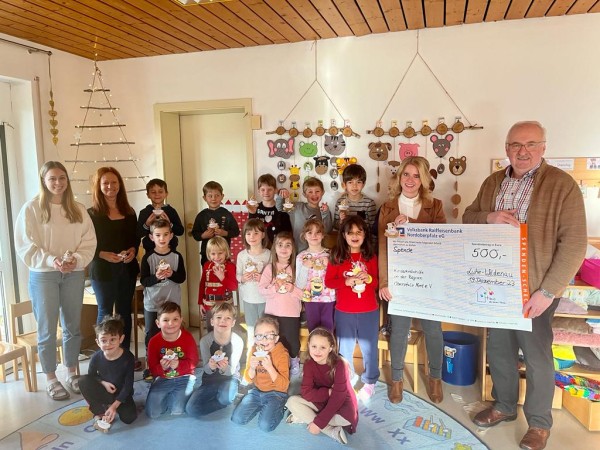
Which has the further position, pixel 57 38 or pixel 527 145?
pixel 57 38

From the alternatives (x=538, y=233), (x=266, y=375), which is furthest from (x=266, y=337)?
(x=538, y=233)

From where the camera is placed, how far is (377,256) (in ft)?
10.1

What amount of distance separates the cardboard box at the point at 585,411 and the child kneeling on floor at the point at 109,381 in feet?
8.90

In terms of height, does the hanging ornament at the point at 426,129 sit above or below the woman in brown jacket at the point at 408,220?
above

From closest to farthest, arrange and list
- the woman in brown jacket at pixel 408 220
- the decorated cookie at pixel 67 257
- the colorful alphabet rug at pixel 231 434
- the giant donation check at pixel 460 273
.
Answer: the giant donation check at pixel 460 273, the colorful alphabet rug at pixel 231 434, the woman in brown jacket at pixel 408 220, the decorated cookie at pixel 67 257

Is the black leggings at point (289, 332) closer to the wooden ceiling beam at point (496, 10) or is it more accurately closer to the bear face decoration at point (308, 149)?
the bear face decoration at point (308, 149)

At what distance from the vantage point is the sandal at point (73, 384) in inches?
128

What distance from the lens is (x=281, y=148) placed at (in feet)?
12.9

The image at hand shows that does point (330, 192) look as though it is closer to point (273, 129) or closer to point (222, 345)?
point (273, 129)

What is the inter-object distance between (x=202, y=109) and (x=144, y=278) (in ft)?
5.42

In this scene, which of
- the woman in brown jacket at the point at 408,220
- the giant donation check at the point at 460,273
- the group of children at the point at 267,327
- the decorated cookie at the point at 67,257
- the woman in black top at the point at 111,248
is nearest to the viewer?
the giant donation check at the point at 460,273

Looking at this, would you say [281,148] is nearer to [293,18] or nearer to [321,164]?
[321,164]

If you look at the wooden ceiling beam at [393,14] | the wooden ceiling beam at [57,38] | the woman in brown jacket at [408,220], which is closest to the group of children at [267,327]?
the woman in brown jacket at [408,220]

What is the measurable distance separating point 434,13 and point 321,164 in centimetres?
139
